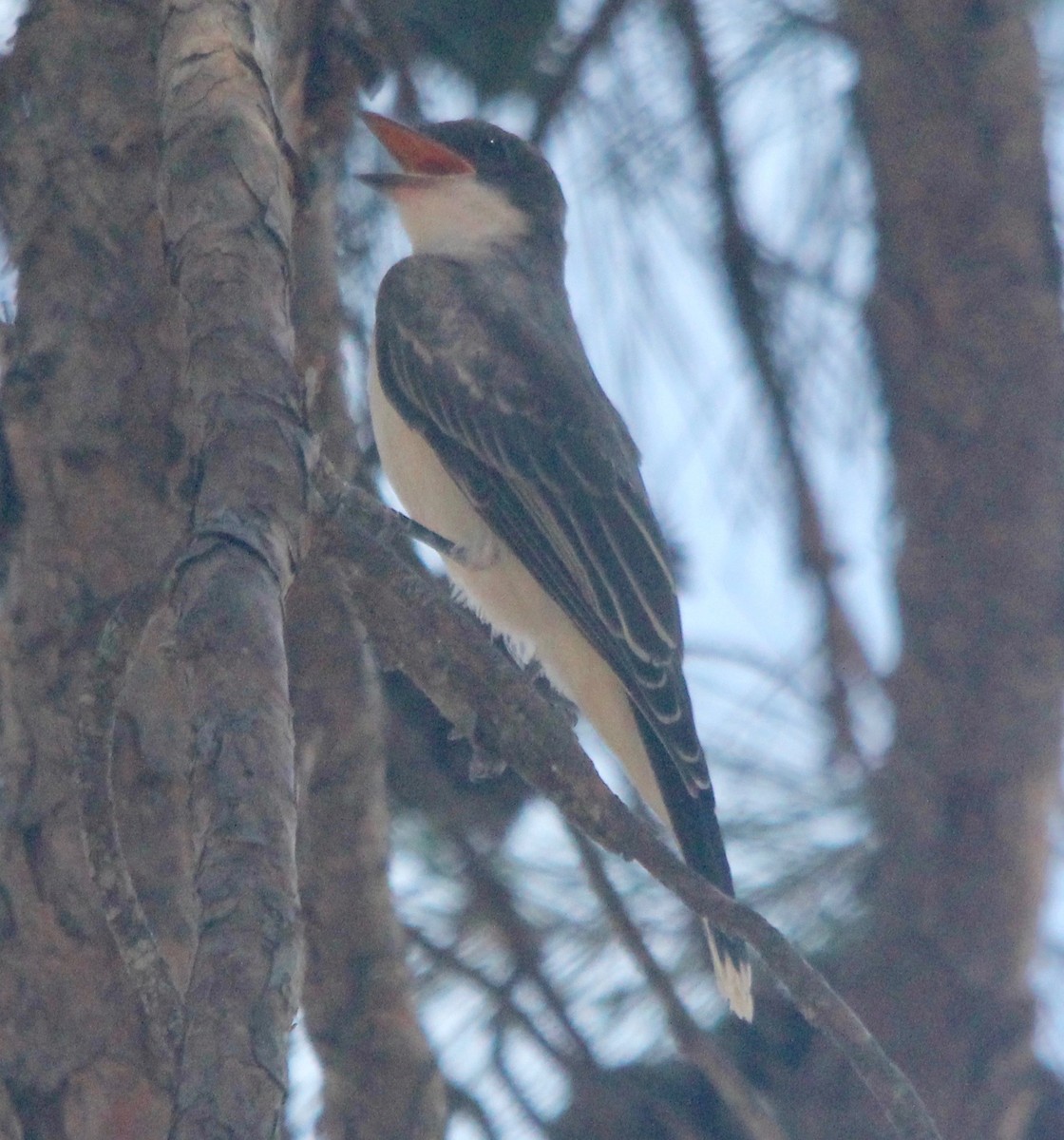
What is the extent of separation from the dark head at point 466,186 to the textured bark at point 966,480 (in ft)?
3.27

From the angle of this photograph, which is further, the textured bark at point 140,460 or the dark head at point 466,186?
the dark head at point 466,186

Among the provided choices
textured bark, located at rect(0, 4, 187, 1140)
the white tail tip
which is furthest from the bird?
textured bark, located at rect(0, 4, 187, 1140)

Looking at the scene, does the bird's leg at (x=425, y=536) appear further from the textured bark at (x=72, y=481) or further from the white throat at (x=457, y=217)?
the white throat at (x=457, y=217)

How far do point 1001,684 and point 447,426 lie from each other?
1832 millimetres

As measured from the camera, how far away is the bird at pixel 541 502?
410 cm

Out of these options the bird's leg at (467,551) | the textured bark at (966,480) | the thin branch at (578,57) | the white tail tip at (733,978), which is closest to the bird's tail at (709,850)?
the white tail tip at (733,978)

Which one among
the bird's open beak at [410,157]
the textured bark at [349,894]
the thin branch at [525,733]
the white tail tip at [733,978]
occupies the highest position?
the bird's open beak at [410,157]

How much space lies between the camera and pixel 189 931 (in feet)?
10.3

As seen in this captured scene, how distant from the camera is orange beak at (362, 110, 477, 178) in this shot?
475 centimetres

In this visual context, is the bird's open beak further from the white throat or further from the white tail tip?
the white tail tip

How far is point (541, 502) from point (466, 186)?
3.70 feet

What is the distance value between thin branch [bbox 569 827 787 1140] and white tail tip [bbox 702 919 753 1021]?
0.40 feet

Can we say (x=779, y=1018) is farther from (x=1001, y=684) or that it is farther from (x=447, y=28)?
(x=447, y=28)

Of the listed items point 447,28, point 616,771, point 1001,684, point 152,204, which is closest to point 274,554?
point 152,204
